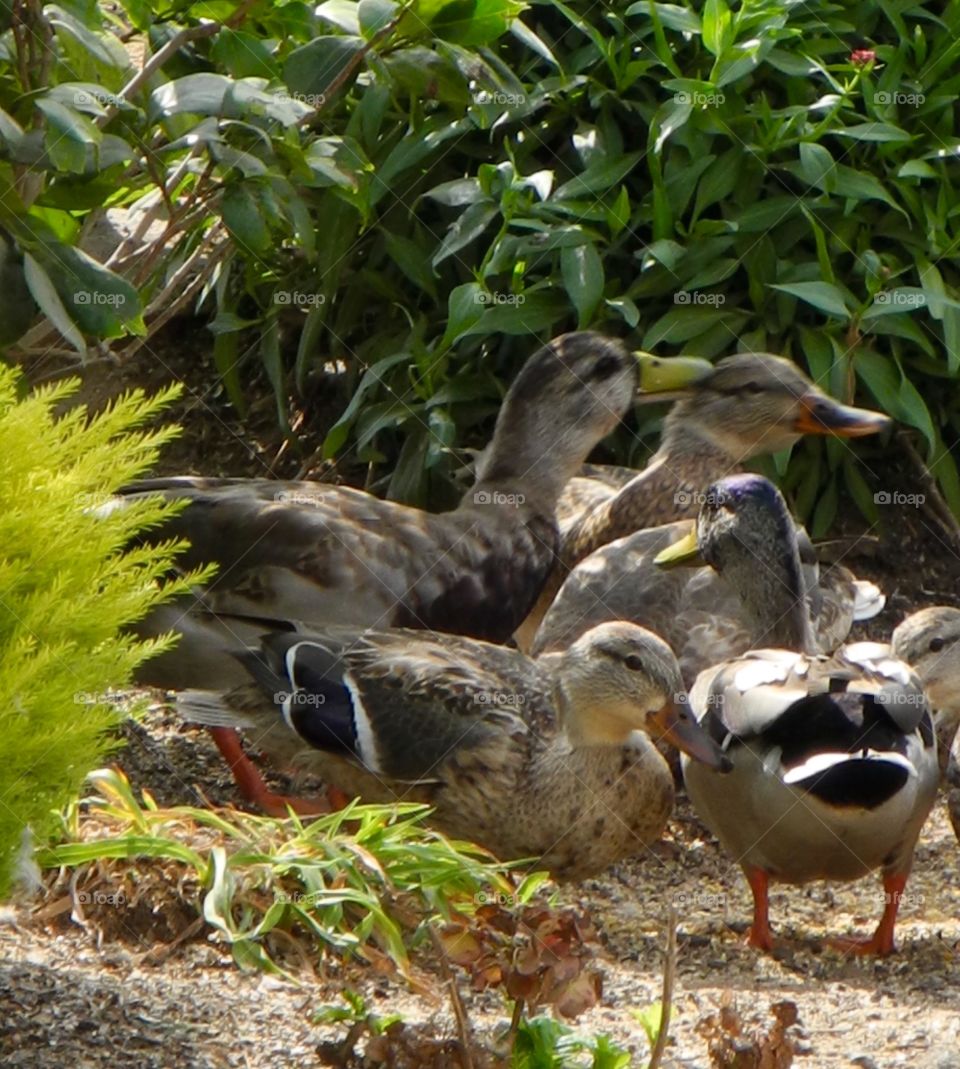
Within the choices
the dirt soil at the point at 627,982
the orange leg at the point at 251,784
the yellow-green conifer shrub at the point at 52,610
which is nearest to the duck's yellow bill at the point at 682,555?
the dirt soil at the point at 627,982

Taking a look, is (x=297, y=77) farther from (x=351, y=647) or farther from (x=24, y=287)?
(x=351, y=647)

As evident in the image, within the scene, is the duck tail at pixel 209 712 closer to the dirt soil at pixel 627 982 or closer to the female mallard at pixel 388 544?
the female mallard at pixel 388 544

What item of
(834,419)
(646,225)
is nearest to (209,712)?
(834,419)

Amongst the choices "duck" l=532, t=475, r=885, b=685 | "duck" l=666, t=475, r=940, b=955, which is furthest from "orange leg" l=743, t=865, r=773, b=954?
"duck" l=532, t=475, r=885, b=685

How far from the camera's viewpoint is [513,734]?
5.17 meters

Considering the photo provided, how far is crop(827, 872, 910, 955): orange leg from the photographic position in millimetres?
4871

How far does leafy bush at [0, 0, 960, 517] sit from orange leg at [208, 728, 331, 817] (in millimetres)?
1570

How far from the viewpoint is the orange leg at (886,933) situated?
192 inches

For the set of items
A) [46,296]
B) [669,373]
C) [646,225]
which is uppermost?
[46,296]

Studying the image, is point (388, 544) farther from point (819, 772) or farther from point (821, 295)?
point (821, 295)

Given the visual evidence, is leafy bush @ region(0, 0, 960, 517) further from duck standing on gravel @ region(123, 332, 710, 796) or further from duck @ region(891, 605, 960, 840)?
duck @ region(891, 605, 960, 840)

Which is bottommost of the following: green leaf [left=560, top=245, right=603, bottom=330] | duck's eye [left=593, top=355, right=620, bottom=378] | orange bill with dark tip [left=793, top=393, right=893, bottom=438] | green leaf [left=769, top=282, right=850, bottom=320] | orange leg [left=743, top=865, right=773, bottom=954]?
orange leg [left=743, top=865, right=773, bottom=954]

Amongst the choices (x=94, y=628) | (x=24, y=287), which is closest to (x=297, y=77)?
(x=24, y=287)

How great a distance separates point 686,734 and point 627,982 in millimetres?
857
